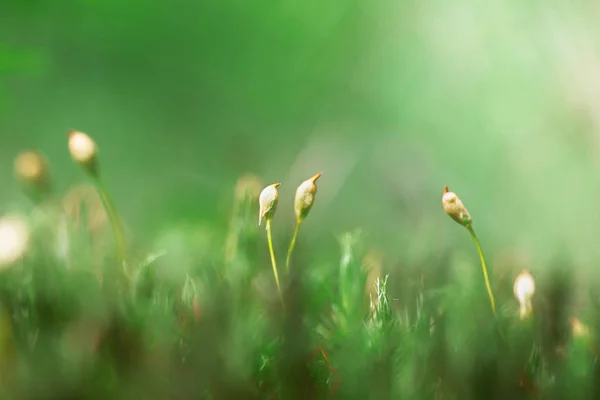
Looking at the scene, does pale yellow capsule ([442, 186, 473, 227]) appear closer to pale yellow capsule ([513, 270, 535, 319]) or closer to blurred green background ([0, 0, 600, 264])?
pale yellow capsule ([513, 270, 535, 319])

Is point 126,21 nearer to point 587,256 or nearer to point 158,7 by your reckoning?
point 158,7

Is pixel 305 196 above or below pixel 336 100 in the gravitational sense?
above

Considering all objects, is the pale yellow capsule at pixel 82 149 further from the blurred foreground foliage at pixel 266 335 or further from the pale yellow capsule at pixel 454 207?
the pale yellow capsule at pixel 454 207

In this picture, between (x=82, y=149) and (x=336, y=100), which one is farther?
(x=336, y=100)

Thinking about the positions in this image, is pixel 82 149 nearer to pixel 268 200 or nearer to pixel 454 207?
pixel 268 200

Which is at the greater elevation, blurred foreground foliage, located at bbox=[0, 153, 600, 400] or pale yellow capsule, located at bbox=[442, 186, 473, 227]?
pale yellow capsule, located at bbox=[442, 186, 473, 227]

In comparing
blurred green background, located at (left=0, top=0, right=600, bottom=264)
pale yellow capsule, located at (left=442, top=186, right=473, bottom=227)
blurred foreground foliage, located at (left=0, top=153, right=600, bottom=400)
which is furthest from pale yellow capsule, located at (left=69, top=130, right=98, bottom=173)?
blurred green background, located at (left=0, top=0, right=600, bottom=264)

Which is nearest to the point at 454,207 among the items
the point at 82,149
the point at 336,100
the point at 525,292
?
the point at 525,292
